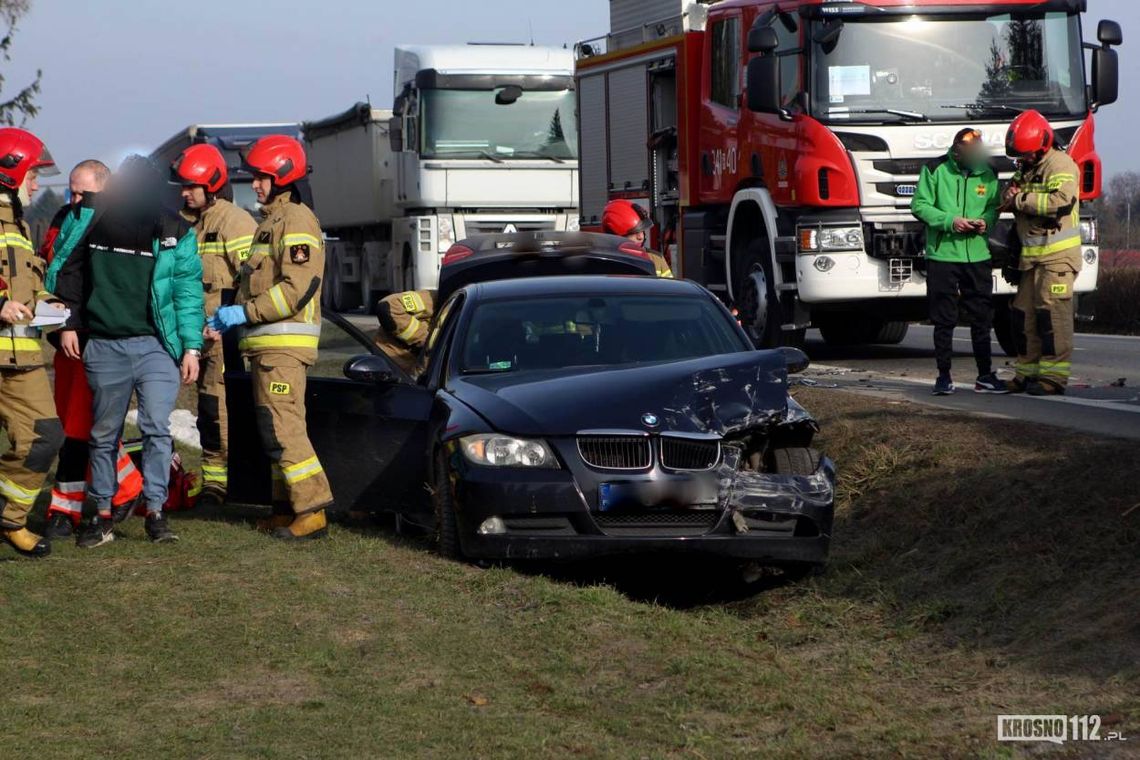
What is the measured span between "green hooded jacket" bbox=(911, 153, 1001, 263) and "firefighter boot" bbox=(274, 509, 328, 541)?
17.3ft

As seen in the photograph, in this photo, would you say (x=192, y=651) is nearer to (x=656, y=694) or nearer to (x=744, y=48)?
(x=656, y=694)

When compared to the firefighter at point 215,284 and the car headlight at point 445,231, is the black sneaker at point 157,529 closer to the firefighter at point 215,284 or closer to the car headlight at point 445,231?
the firefighter at point 215,284

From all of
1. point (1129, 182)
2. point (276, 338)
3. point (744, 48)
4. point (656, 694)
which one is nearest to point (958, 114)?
point (744, 48)

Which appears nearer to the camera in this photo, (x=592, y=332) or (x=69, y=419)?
(x=592, y=332)

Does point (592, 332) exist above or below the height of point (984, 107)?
below

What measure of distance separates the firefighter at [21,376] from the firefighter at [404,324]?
7.11 ft

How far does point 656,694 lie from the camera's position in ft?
18.2

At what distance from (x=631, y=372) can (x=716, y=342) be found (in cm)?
82

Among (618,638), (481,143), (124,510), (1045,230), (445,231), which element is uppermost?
(481,143)

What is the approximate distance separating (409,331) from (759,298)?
20.6 feet

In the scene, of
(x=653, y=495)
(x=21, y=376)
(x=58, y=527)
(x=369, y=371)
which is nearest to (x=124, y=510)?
(x=58, y=527)

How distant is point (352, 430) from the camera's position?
8742mm

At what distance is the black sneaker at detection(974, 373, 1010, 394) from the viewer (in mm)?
12320

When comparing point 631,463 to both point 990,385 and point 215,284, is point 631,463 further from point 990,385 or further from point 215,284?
point 990,385
